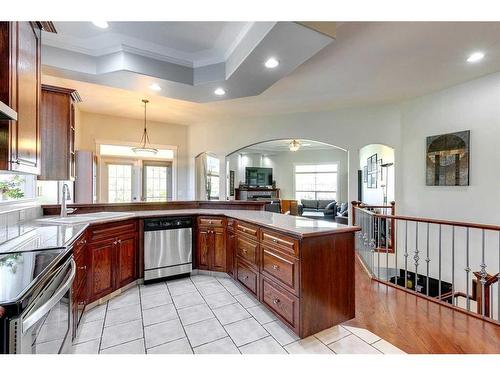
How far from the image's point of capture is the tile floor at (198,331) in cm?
191

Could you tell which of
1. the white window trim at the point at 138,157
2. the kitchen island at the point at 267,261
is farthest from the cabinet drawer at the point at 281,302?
the white window trim at the point at 138,157

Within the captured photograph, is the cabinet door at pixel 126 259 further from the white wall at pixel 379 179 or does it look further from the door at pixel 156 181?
the white wall at pixel 379 179

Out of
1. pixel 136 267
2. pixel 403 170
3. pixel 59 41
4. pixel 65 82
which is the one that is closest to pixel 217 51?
pixel 59 41

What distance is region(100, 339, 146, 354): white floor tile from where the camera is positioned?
1870 mm

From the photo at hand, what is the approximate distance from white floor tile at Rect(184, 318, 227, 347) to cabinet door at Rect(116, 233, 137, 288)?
3.72 feet

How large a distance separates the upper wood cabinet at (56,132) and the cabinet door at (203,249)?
1.72 m

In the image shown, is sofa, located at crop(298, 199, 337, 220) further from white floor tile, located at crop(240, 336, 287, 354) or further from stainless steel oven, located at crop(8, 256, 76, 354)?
stainless steel oven, located at crop(8, 256, 76, 354)

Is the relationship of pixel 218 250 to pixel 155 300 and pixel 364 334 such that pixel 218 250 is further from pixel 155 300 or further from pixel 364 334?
pixel 364 334

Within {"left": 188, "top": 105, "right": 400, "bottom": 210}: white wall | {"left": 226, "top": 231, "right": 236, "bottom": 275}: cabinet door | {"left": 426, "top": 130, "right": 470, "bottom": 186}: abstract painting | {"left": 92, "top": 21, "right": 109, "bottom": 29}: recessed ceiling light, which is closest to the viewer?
{"left": 92, "top": 21, "right": 109, "bottom": 29}: recessed ceiling light

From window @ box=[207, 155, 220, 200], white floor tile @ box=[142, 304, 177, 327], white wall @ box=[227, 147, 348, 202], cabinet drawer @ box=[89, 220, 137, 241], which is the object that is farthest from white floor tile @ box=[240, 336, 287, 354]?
white wall @ box=[227, 147, 348, 202]

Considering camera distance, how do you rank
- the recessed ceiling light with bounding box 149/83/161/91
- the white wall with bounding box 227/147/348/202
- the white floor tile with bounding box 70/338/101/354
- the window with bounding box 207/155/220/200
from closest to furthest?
the white floor tile with bounding box 70/338/101/354 < the recessed ceiling light with bounding box 149/83/161/91 < the window with bounding box 207/155/220/200 < the white wall with bounding box 227/147/348/202

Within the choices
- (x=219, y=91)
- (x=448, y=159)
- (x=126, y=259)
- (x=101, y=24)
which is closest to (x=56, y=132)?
(x=101, y=24)
